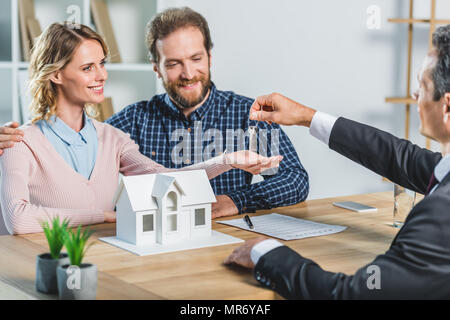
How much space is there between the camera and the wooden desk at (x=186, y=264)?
1324 millimetres

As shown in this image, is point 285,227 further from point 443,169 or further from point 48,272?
point 48,272

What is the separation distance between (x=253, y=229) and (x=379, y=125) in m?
2.54

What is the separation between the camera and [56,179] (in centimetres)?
212

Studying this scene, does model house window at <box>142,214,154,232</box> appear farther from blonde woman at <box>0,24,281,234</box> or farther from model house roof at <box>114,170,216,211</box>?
blonde woman at <box>0,24,281,234</box>

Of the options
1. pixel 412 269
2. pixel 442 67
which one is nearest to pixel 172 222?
pixel 412 269

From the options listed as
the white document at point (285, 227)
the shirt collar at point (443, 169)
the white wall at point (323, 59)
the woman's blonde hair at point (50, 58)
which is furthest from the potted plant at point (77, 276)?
the white wall at point (323, 59)

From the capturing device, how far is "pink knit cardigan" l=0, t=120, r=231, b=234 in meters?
1.88

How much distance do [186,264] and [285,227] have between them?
482mm

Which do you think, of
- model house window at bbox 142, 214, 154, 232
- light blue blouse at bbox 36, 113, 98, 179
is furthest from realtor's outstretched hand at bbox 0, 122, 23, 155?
model house window at bbox 142, 214, 154, 232

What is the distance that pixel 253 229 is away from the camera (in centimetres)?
186

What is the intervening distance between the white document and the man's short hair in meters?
1.11

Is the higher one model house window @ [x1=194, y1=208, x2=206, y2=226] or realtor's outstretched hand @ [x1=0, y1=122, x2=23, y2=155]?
realtor's outstretched hand @ [x1=0, y1=122, x2=23, y2=155]
